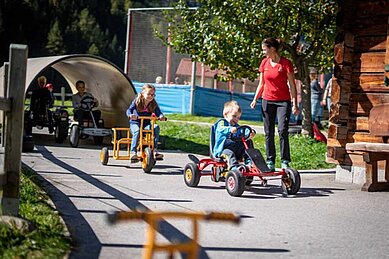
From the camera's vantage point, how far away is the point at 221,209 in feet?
22.9

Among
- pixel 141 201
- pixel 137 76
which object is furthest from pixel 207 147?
pixel 137 76

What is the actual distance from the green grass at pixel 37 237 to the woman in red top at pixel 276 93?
3.72 m

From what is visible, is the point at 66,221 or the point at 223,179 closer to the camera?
the point at 66,221

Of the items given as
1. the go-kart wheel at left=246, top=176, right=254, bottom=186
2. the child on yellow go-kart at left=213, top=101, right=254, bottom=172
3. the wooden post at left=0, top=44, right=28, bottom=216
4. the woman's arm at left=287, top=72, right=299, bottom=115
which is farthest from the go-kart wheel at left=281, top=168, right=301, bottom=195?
the wooden post at left=0, top=44, right=28, bottom=216

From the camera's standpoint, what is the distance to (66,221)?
19.5 feet

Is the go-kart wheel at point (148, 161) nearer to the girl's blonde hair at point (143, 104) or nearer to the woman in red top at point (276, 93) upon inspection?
the girl's blonde hair at point (143, 104)

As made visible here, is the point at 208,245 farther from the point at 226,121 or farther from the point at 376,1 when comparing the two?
the point at 376,1

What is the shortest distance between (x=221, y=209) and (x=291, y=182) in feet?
5.08

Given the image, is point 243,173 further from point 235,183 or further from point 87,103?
point 87,103

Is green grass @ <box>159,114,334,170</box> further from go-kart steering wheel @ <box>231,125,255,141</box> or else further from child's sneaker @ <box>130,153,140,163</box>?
go-kart steering wheel @ <box>231,125,255,141</box>

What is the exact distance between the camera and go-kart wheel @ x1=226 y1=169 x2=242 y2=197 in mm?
7898

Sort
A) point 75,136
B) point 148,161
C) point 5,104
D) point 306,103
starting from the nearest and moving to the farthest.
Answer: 1. point 5,104
2. point 148,161
3. point 75,136
4. point 306,103

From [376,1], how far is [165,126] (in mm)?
9465

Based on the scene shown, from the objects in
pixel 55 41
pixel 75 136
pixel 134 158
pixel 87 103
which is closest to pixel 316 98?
pixel 87 103
